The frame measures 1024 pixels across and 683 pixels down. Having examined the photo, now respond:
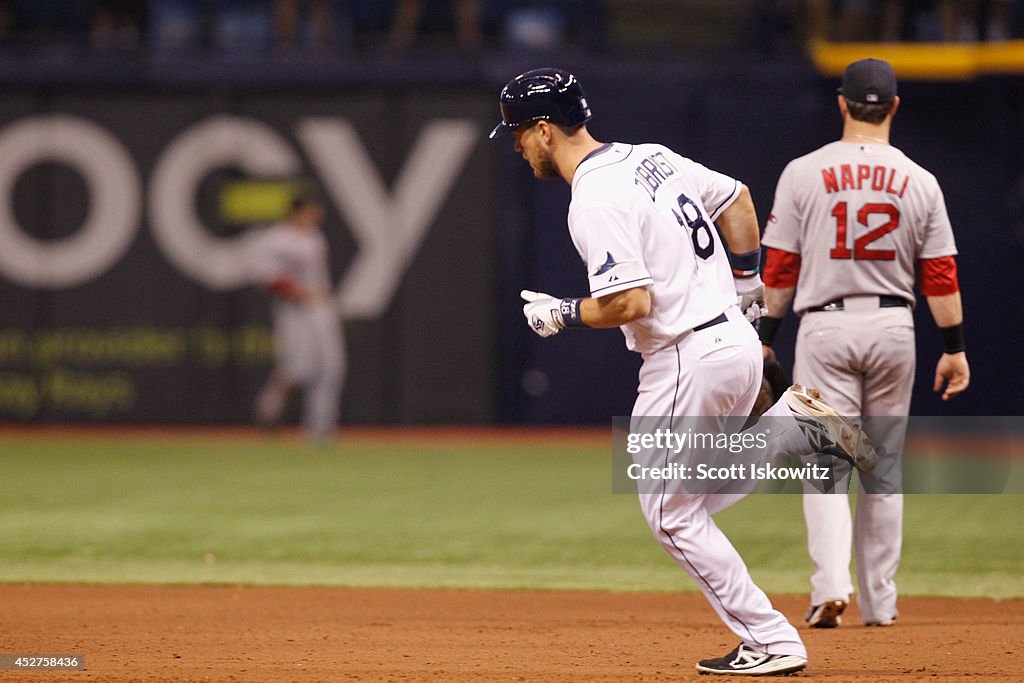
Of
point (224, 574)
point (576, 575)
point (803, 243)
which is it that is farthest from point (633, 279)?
point (224, 574)

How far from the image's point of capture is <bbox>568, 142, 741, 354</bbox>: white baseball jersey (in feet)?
15.5

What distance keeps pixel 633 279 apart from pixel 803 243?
1.75 metres

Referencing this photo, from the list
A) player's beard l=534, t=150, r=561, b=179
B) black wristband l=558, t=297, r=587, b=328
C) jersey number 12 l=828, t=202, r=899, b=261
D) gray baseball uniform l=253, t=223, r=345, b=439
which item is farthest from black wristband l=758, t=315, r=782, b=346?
gray baseball uniform l=253, t=223, r=345, b=439

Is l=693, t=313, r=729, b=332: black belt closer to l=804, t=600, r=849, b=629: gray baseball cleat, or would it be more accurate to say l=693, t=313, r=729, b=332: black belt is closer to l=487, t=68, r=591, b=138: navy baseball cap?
l=487, t=68, r=591, b=138: navy baseball cap

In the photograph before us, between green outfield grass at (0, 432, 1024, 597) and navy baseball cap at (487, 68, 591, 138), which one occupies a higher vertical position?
navy baseball cap at (487, 68, 591, 138)

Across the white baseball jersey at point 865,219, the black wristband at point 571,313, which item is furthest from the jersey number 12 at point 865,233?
the black wristband at point 571,313

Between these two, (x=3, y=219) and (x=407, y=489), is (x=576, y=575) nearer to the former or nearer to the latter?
(x=407, y=489)

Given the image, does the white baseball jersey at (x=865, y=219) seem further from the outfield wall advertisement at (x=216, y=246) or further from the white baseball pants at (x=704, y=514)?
the outfield wall advertisement at (x=216, y=246)

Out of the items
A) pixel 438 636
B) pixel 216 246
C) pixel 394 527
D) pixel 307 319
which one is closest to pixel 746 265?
pixel 438 636

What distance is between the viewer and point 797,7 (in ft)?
55.4

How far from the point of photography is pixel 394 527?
9484 millimetres

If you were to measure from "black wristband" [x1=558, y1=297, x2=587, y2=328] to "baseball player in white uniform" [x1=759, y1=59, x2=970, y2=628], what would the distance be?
60.2 inches

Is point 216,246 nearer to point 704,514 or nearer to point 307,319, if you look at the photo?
point 307,319

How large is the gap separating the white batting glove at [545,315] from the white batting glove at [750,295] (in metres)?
0.93
